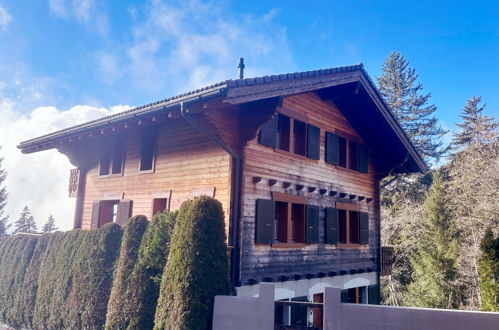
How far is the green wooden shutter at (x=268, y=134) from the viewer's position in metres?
9.96

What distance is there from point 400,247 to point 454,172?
17.3 feet

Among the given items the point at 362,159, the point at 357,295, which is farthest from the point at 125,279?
the point at 362,159

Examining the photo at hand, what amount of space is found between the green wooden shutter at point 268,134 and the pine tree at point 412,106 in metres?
27.7

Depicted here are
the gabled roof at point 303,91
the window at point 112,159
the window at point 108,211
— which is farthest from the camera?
the window at point 108,211

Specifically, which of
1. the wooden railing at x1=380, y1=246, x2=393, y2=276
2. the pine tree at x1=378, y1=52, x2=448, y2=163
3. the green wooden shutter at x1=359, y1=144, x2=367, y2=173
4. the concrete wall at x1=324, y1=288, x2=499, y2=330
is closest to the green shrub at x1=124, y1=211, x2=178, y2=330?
the concrete wall at x1=324, y1=288, x2=499, y2=330

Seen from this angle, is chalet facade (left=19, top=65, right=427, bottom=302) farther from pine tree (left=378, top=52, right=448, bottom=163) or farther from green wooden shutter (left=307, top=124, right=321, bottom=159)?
pine tree (left=378, top=52, right=448, bottom=163)

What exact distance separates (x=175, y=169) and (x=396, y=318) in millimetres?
6700

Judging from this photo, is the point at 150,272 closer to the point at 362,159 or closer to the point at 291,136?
the point at 291,136

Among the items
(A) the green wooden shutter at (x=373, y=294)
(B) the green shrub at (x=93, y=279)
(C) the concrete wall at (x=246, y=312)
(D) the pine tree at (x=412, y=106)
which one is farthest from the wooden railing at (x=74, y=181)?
(D) the pine tree at (x=412, y=106)

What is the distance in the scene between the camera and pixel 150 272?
8.37m

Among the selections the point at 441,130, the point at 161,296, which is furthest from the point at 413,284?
the point at 441,130

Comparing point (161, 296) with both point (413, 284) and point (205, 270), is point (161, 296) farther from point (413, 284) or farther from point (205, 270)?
point (413, 284)

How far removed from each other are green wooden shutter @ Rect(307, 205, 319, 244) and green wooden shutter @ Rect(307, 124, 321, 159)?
166cm

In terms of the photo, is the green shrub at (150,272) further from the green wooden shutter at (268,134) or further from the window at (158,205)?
the green wooden shutter at (268,134)
